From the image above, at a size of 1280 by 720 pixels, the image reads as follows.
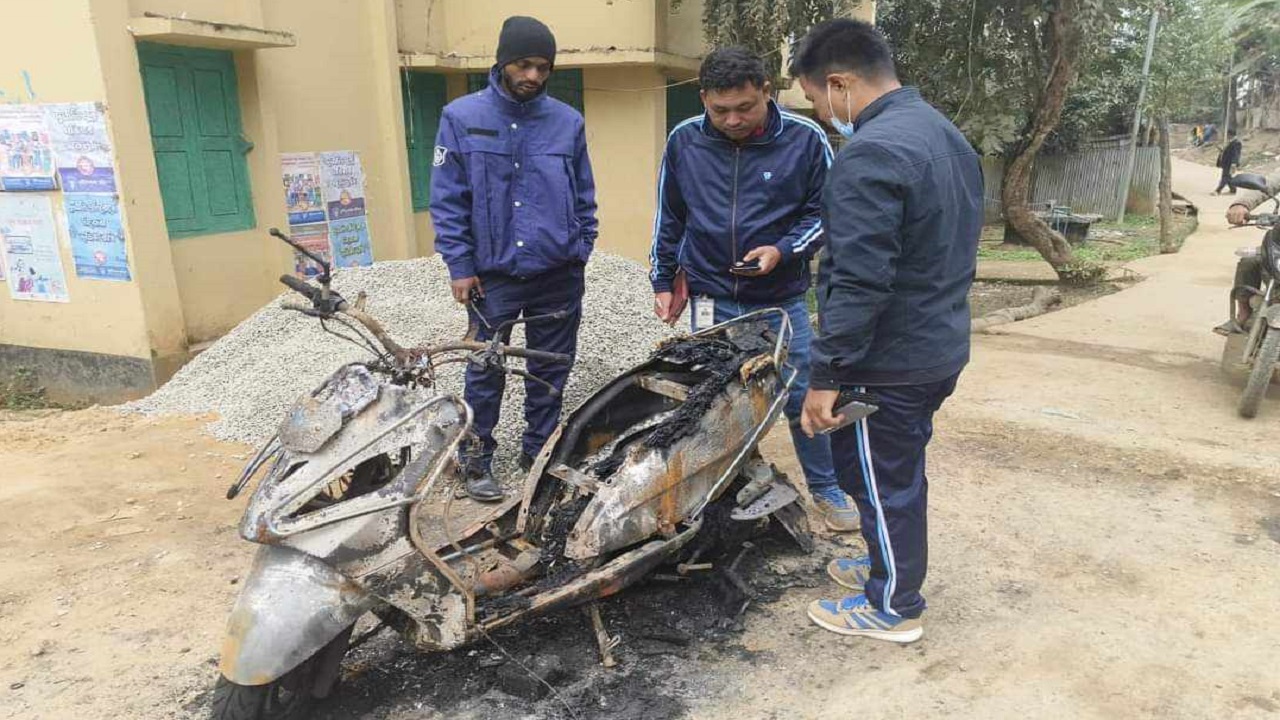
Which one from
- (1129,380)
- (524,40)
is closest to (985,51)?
(1129,380)

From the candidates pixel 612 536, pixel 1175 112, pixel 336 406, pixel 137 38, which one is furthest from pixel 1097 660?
pixel 1175 112

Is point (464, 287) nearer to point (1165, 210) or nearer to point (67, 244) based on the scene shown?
point (67, 244)

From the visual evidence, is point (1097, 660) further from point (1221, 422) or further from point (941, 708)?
point (1221, 422)

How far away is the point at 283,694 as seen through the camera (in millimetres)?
2391

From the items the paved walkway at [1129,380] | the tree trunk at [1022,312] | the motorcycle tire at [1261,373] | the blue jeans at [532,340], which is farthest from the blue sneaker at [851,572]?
the tree trunk at [1022,312]

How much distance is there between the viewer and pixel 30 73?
18.8 ft

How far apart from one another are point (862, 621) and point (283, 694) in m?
1.82

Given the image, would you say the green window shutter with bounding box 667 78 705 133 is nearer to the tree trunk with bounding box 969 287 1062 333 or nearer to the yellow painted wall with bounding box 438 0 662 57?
the yellow painted wall with bounding box 438 0 662 57

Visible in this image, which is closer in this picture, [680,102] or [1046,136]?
[1046,136]

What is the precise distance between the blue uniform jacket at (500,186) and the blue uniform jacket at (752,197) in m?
0.52

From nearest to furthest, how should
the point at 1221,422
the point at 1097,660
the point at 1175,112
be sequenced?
the point at 1097,660 < the point at 1221,422 < the point at 1175,112

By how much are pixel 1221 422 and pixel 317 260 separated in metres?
5.13

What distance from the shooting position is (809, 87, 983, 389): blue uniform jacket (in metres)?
2.35

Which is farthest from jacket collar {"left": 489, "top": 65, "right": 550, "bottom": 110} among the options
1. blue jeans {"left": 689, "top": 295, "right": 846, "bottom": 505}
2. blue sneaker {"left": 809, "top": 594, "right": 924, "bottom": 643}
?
blue sneaker {"left": 809, "top": 594, "right": 924, "bottom": 643}
